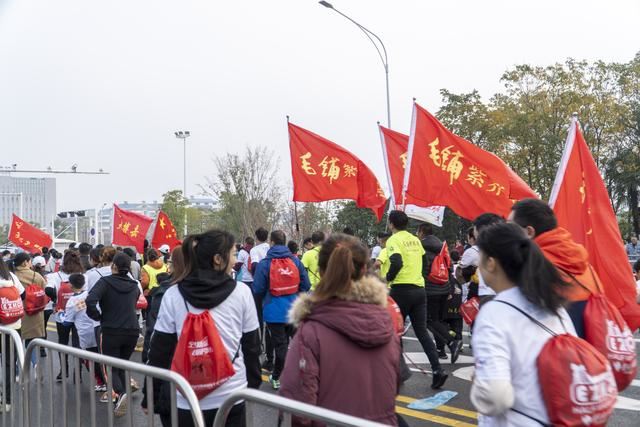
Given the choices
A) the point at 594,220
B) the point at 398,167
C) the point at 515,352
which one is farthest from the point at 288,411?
A: the point at 398,167

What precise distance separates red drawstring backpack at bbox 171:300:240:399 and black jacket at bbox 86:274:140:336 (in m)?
3.42

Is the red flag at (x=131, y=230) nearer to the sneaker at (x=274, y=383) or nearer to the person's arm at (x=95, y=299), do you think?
the sneaker at (x=274, y=383)

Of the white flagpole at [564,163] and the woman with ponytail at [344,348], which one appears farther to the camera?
the white flagpole at [564,163]

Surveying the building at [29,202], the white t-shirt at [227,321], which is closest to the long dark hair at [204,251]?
the white t-shirt at [227,321]

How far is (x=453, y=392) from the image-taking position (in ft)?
24.5

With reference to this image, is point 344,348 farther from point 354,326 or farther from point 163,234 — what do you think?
point 163,234

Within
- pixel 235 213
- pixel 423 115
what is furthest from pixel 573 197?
pixel 235 213

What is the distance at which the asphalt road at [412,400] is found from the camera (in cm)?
399

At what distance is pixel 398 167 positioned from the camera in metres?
10.8

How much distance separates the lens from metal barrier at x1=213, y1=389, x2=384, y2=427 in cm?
218

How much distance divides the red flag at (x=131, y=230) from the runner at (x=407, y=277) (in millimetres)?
10245

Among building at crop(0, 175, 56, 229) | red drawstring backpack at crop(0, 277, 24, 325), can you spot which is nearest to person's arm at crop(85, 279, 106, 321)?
red drawstring backpack at crop(0, 277, 24, 325)

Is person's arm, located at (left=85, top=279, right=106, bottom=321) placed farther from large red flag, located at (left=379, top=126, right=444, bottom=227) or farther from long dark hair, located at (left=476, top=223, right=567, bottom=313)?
long dark hair, located at (left=476, top=223, right=567, bottom=313)

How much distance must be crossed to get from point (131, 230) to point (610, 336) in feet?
49.5
